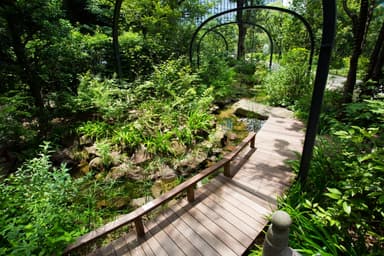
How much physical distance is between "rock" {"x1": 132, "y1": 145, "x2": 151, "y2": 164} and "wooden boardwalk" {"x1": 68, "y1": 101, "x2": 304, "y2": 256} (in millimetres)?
1367

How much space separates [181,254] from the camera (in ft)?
6.26

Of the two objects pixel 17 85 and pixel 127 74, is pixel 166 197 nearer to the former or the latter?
pixel 17 85

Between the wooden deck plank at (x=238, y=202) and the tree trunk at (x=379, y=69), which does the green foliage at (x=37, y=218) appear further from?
the tree trunk at (x=379, y=69)

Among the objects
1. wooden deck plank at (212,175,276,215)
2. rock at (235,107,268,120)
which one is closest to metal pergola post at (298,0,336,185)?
wooden deck plank at (212,175,276,215)

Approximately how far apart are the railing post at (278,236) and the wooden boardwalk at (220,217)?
732 millimetres

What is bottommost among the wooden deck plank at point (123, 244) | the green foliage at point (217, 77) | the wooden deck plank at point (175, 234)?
the wooden deck plank at point (123, 244)

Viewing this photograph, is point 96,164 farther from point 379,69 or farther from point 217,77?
point 379,69

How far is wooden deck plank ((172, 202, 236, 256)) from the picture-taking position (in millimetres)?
1923

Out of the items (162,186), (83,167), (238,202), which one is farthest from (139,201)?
(83,167)

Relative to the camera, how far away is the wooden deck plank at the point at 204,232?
6.31ft

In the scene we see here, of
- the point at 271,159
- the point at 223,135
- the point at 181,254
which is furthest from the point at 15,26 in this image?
the point at 271,159

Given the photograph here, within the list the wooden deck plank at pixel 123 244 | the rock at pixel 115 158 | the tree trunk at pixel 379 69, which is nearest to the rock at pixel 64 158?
the rock at pixel 115 158

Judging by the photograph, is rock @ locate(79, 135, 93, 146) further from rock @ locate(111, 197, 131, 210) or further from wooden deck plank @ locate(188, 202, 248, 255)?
wooden deck plank @ locate(188, 202, 248, 255)

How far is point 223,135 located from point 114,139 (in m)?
2.34
